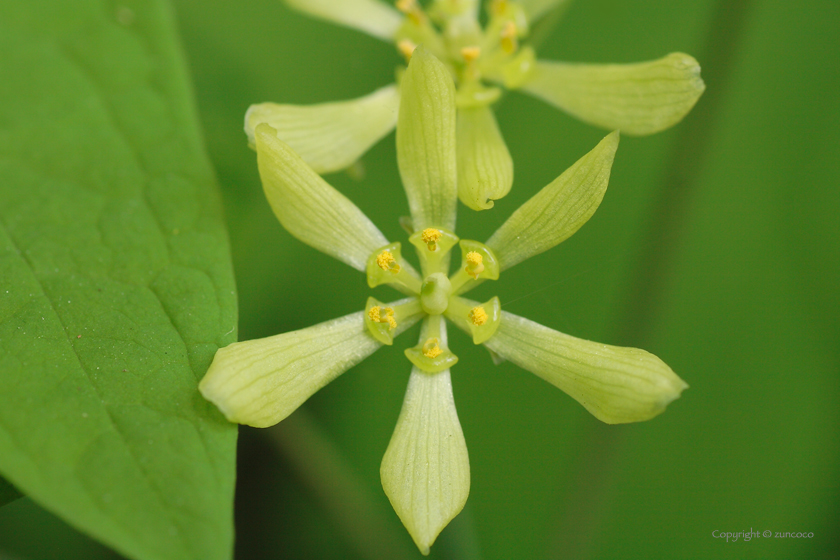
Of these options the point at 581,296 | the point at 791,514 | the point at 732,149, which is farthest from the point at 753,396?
the point at 732,149

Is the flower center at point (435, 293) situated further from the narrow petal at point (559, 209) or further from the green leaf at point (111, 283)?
the green leaf at point (111, 283)

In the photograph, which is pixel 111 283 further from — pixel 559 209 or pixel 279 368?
pixel 559 209

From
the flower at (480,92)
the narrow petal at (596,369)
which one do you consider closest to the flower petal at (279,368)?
the narrow petal at (596,369)

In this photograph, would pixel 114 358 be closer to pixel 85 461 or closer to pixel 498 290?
pixel 85 461

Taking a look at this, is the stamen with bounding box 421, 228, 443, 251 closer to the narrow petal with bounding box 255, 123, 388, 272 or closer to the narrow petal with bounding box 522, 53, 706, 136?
the narrow petal with bounding box 255, 123, 388, 272

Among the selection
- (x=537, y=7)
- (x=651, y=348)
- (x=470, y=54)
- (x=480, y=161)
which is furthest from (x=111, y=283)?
(x=651, y=348)

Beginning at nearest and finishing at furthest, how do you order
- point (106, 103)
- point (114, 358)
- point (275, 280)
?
point (114, 358), point (106, 103), point (275, 280)

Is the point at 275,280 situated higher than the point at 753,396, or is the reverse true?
the point at 275,280
